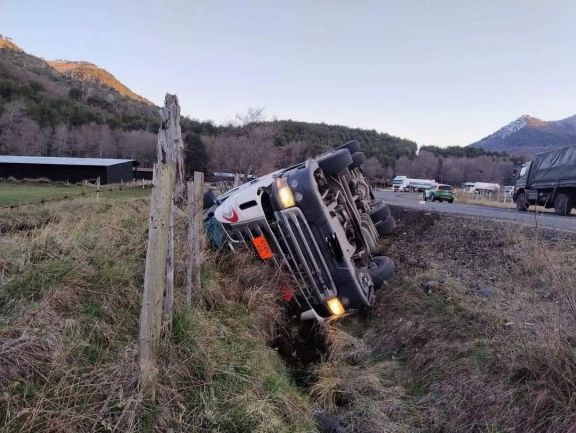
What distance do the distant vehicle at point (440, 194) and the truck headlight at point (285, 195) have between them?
94.9ft

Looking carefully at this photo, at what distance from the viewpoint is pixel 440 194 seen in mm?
32219

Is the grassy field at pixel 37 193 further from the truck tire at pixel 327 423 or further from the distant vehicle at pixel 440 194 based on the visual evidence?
the distant vehicle at pixel 440 194

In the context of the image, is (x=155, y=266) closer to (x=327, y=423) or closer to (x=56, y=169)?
(x=327, y=423)

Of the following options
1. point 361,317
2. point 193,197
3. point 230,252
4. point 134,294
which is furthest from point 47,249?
point 361,317

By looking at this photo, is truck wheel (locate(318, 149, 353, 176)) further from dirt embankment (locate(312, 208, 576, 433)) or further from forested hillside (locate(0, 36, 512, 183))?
forested hillside (locate(0, 36, 512, 183))

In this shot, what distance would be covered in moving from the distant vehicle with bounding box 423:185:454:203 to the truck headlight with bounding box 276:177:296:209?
28.9m

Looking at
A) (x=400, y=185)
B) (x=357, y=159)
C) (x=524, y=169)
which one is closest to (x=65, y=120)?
(x=400, y=185)

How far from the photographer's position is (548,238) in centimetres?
794

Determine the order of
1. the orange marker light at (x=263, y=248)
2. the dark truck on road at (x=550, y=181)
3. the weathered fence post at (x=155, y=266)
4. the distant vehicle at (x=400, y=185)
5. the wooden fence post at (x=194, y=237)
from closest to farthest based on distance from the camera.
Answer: the weathered fence post at (x=155, y=266), the wooden fence post at (x=194, y=237), the orange marker light at (x=263, y=248), the dark truck on road at (x=550, y=181), the distant vehicle at (x=400, y=185)

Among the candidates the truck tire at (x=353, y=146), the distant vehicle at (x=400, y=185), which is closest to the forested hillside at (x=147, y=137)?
the distant vehicle at (x=400, y=185)

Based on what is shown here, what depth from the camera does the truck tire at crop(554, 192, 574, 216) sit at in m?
16.9

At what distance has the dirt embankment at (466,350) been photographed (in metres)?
3.17

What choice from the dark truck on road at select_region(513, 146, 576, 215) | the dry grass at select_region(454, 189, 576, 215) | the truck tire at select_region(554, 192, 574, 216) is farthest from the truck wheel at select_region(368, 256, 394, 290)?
the dry grass at select_region(454, 189, 576, 215)

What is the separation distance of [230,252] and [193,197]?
1417 millimetres
